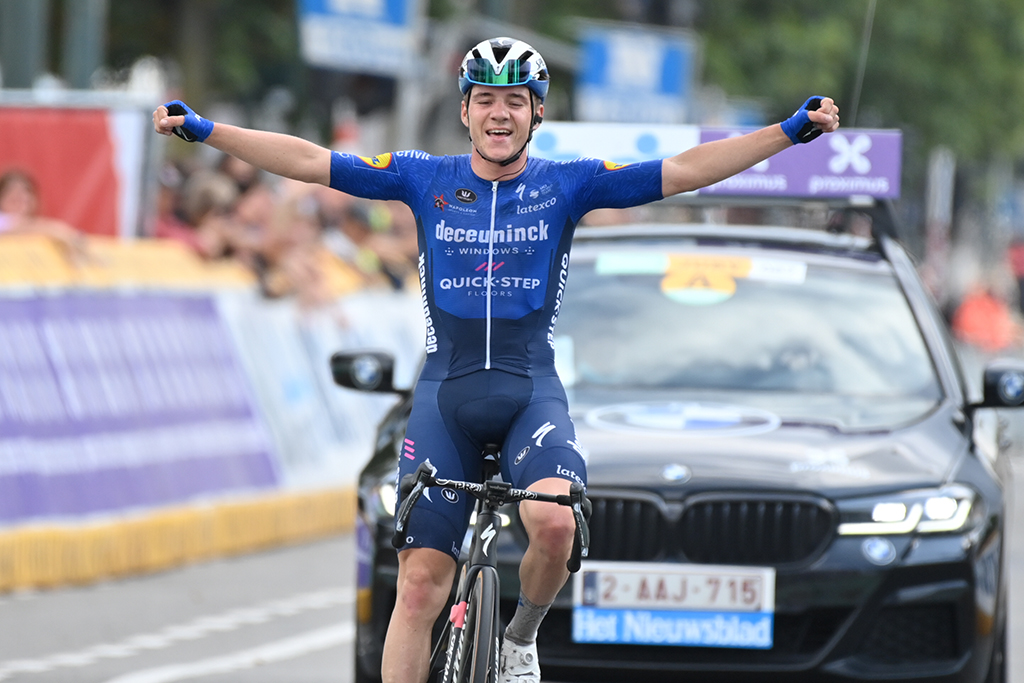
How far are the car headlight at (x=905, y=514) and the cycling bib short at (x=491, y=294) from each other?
115 cm

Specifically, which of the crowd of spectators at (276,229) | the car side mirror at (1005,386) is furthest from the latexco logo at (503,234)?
the crowd of spectators at (276,229)

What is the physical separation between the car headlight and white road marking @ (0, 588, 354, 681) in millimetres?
3318

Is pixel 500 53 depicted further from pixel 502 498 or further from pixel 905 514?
pixel 905 514

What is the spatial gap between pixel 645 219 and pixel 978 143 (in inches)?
613

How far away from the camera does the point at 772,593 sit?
5.70 meters

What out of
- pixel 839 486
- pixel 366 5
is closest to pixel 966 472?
pixel 839 486

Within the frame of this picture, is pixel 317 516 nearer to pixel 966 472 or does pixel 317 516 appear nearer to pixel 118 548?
pixel 118 548

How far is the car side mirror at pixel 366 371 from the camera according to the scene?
21.1 ft

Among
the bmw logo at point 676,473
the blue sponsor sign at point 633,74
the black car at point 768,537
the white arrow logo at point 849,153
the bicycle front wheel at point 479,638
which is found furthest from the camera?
the blue sponsor sign at point 633,74

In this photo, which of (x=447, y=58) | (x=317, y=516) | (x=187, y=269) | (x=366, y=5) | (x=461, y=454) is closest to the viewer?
(x=461, y=454)

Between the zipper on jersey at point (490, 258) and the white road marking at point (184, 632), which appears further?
the white road marking at point (184, 632)

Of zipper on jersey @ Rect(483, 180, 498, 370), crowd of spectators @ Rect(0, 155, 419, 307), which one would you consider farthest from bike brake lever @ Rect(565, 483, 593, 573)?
crowd of spectators @ Rect(0, 155, 419, 307)

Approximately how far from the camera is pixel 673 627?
5.71m

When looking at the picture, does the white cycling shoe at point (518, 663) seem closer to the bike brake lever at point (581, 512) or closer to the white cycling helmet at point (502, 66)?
the bike brake lever at point (581, 512)
